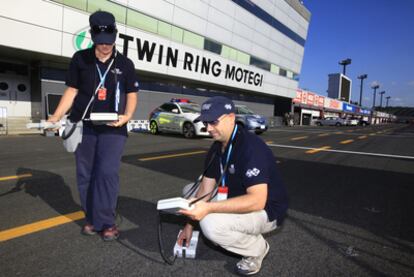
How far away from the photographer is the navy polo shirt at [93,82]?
2.74m

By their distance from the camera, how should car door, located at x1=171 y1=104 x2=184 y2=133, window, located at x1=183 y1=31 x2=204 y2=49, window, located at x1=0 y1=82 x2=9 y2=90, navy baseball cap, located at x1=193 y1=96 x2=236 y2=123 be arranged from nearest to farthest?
1. navy baseball cap, located at x1=193 y1=96 x2=236 y2=123
2. car door, located at x1=171 y1=104 x2=184 y2=133
3. window, located at x1=0 y1=82 x2=9 y2=90
4. window, located at x1=183 y1=31 x2=204 y2=49

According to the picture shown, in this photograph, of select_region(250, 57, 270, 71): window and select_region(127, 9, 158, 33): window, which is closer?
select_region(127, 9, 158, 33): window

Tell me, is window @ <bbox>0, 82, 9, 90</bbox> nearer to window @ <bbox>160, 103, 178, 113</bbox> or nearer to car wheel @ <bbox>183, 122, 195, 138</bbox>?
window @ <bbox>160, 103, 178, 113</bbox>

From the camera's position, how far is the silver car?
1324cm

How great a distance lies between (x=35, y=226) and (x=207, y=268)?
1920mm

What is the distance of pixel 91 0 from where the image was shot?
51.1 feet

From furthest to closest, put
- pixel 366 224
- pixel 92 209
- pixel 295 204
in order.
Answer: pixel 295 204 → pixel 366 224 → pixel 92 209

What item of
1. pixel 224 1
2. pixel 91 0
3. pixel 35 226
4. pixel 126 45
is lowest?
pixel 35 226

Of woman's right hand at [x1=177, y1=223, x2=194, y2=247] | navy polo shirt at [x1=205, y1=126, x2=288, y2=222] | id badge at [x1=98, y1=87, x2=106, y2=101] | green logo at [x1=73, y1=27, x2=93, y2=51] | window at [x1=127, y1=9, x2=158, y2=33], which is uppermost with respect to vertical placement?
window at [x1=127, y1=9, x2=158, y2=33]

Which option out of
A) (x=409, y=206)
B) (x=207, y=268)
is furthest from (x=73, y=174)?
(x=409, y=206)

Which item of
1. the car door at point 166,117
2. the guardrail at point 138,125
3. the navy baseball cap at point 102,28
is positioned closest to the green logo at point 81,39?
the car door at point 166,117

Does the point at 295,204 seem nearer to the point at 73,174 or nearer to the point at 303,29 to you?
the point at 73,174

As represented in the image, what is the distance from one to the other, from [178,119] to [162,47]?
856 cm

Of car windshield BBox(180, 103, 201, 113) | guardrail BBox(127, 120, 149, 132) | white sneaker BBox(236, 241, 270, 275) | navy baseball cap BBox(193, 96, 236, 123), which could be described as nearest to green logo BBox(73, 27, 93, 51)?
guardrail BBox(127, 120, 149, 132)
